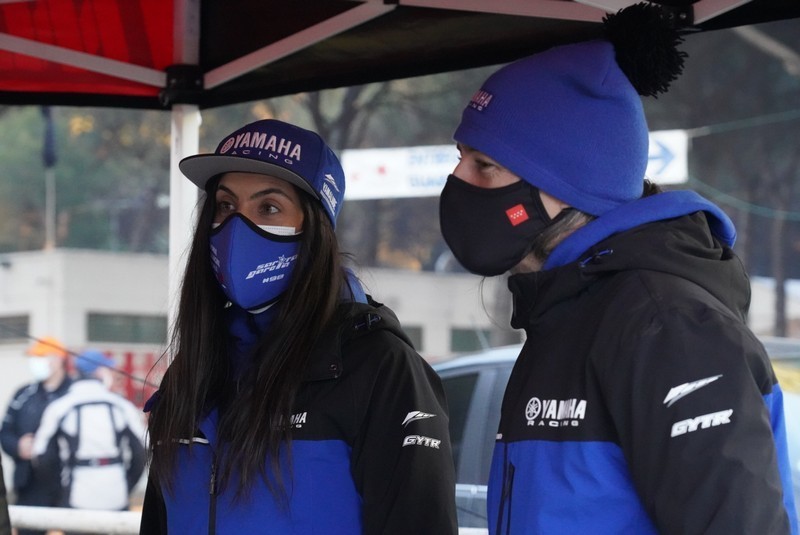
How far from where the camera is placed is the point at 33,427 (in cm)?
883

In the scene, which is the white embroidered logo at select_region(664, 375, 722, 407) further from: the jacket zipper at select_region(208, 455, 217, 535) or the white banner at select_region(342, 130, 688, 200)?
the white banner at select_region(342, 130, 688, 200)

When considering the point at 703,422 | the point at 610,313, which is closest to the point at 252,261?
the point at 610,313

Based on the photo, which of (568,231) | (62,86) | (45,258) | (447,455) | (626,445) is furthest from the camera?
(45,258)

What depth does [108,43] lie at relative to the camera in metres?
3.91

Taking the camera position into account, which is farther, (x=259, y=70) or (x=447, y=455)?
(x=259, y=70)

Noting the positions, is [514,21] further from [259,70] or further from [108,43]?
[108,43]

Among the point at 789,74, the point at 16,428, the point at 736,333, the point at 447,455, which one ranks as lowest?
the point at 16,428

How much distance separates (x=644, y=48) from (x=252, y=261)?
976mm

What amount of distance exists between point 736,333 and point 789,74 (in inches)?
763

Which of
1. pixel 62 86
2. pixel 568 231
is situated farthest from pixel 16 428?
pixel 568 231

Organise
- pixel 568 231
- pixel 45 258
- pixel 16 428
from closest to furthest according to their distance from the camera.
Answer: pixel 568 231, pixel 16 428, pixel 45 258

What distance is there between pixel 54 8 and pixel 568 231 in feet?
7.89

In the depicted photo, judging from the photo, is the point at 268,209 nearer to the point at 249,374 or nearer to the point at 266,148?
the point at 266,148

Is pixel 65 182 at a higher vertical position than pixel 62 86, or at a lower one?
higher
